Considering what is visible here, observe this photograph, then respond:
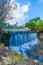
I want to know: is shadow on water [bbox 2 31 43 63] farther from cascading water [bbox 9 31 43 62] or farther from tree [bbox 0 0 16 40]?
tree [bbox 0 0 16 40]

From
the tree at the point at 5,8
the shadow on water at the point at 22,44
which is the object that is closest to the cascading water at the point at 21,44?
the shadow on water at the point at 22,44

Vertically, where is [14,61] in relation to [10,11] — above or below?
below

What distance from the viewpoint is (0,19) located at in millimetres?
10125

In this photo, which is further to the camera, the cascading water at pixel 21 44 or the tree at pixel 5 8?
the cascading water at pixel 21 44

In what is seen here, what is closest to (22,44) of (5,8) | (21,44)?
(21,44)

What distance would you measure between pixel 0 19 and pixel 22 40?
6.08 meters

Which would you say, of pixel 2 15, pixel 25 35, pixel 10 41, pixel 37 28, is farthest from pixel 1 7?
pixel 37 28

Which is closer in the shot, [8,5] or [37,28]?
[8,5]

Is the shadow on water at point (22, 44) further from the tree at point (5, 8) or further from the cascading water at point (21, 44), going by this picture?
the tree at point (5, 8)

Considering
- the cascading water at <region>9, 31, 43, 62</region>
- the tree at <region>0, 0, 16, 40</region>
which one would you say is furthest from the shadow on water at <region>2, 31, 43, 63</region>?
the tree at <region>0, 0, 16, 40</region>

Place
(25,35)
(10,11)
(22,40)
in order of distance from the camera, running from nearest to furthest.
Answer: (10,11)
(22,40)
(25,35)

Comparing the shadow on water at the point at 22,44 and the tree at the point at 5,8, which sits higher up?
the tree at the point at 5,8

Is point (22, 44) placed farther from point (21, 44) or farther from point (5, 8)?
point (5, 8)

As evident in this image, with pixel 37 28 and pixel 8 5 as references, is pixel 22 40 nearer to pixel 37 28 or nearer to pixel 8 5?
pixel 8 5
